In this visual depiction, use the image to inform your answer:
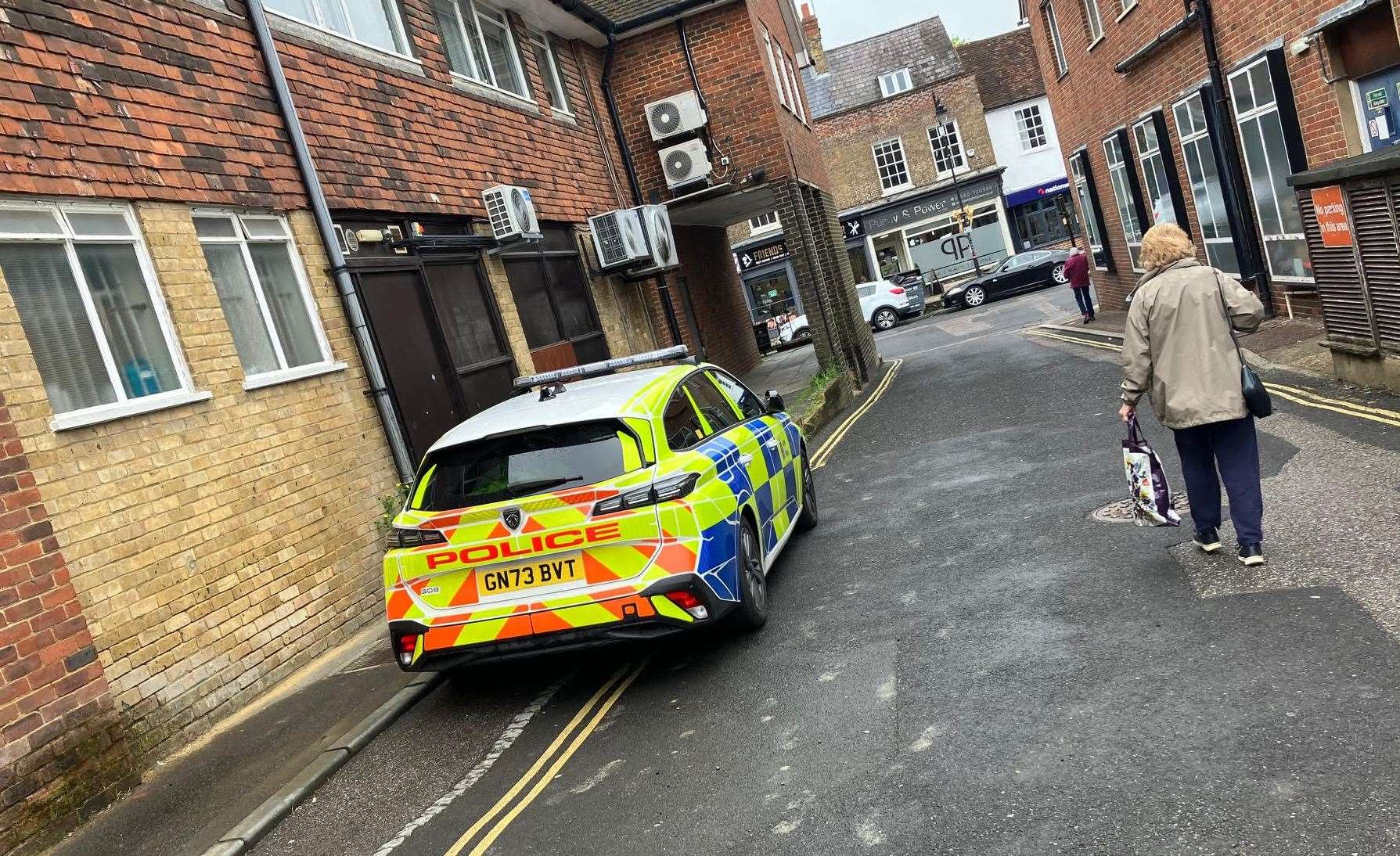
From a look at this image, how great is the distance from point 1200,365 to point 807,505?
371cm

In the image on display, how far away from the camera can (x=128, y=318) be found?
691 centimetres

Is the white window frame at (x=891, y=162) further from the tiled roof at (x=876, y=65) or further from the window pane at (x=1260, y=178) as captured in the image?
the window pane at (x=1260, y=178)

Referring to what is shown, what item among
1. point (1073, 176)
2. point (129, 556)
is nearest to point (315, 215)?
point (129, 556)

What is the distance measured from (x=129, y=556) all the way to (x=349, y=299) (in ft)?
11.0

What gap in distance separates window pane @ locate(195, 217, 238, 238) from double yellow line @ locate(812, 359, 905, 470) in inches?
247

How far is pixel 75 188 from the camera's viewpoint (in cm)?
661

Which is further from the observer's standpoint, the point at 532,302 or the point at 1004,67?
the point at 1004,67

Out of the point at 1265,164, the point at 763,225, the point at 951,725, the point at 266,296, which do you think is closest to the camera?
the point at 951,725

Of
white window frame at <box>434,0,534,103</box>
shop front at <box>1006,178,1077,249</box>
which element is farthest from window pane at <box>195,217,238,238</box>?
shop front at <box>1006,178,1077,249</box>

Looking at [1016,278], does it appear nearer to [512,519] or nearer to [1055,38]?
[1055,38]

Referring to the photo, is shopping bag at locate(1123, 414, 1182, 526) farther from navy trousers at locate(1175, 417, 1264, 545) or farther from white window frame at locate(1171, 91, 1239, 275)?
white window frame at locate(1171, 91, 1239, 275)

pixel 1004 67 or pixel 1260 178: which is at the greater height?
pixel 1004 67

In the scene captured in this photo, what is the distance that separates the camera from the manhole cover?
267 inches

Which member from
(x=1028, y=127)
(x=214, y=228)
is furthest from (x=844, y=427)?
(x=1028, y=127)
